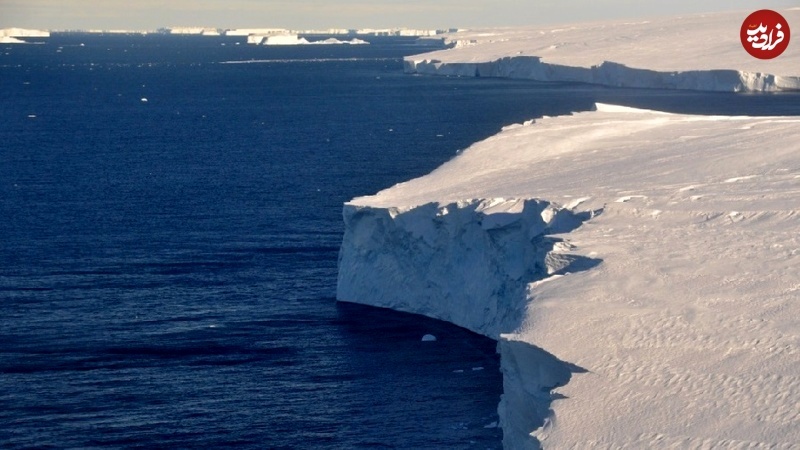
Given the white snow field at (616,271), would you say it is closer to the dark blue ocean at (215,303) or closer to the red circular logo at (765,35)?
the dark blue ocean at (215,303)

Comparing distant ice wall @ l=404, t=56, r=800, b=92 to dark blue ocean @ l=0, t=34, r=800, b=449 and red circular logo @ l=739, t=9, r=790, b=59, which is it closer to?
red circular logo @ l=739, t=9, r=790, b=59

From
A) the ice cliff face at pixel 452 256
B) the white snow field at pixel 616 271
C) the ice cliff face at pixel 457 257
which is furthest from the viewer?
the ice cliff face at pixel 452 256

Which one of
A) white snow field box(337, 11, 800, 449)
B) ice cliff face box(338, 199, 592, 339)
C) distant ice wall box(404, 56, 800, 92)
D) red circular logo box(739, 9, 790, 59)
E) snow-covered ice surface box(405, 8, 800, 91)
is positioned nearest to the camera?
white snow field box(337, 11, 800, 449)

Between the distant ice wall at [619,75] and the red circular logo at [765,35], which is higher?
the red circular logo at [765,35]

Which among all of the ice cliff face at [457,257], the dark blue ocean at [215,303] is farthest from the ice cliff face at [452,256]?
the dark blue ocean at [215,303]

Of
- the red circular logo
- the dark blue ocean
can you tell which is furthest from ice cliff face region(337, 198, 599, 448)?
the red circular logo

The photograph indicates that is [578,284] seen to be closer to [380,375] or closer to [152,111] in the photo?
[380,375]
